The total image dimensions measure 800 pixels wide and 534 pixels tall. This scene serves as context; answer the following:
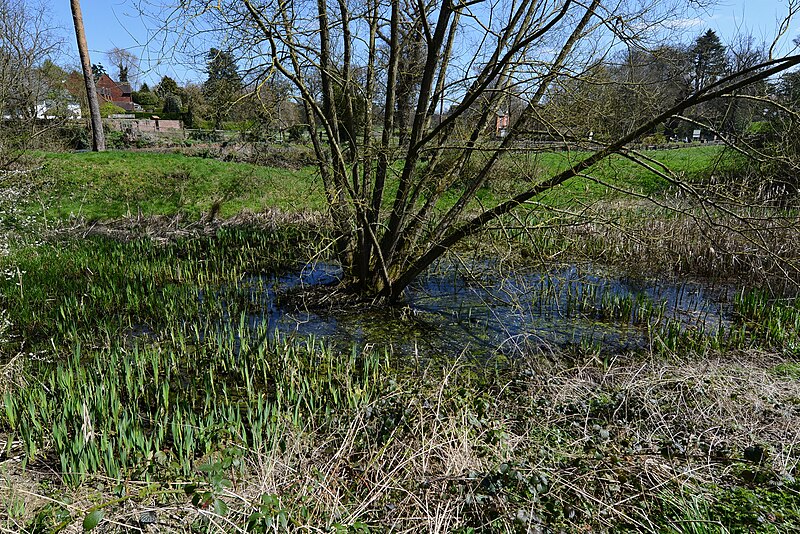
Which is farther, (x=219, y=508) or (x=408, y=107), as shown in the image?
(x=408, y=107)

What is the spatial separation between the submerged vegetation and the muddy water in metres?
0.06

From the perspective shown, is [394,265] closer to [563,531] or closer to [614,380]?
[614,380]

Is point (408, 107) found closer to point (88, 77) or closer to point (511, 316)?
point (511, 316)

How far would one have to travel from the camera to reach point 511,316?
6.71m

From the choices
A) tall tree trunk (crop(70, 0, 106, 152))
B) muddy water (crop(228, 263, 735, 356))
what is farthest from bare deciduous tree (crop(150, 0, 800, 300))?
tall tree trunk (crop(70, 0, 106, 152))

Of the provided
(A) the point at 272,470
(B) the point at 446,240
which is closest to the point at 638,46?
(B) the point at 446,240

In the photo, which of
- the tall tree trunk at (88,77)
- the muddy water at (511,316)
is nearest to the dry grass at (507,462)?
the muddy water at (511,316)

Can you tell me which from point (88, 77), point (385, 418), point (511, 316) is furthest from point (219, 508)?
point (88, 77)

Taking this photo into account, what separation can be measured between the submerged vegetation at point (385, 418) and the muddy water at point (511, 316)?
0.20 feet

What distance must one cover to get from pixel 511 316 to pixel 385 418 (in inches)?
137

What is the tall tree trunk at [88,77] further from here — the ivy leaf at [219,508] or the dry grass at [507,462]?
the ivy leaf at [219,508]

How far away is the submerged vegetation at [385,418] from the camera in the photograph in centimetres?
282

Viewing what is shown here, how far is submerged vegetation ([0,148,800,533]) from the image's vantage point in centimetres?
282

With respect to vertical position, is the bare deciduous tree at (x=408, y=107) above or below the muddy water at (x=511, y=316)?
above
